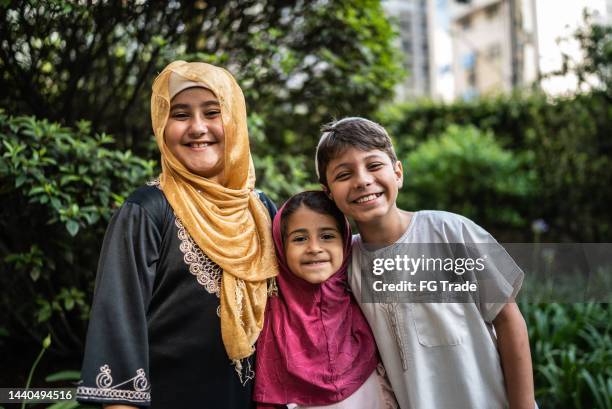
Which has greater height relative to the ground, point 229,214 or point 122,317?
point 229,214

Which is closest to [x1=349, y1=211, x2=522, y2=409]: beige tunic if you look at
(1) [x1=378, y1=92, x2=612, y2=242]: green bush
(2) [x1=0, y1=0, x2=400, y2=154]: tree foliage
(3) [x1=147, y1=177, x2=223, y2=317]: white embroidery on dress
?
(3) [x1=147, y1=177, x2=223, y2=317]: white embroidery on dress

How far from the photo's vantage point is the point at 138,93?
3.33 metres

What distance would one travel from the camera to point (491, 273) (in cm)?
199

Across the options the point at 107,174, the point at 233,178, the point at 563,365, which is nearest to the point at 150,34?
the point at 107,174

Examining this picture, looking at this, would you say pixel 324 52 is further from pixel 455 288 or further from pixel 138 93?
pixel 455 288

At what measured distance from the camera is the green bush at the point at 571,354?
297 cm

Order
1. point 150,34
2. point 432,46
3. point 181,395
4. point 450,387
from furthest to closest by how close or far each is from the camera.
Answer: point 432,46 < point 150,34 < point 450,387 < point 181,395

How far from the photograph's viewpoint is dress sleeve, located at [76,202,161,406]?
1688 mm

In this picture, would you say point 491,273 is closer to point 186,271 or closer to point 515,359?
point 515,359

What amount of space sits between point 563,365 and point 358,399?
5.67 ft

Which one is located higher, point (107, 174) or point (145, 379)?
point (107, 174)

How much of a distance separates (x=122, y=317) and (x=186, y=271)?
10.3 inches

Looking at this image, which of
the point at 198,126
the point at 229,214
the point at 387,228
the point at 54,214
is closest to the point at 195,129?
the point at 198,126

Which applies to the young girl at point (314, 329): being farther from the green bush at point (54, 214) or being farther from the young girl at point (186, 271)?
the green bush at point (54, 214)
